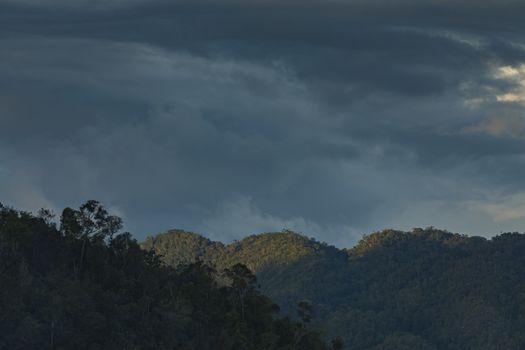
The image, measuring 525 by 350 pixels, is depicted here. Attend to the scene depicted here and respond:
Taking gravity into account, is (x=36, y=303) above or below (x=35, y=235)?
below

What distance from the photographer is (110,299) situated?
103938 millimetres

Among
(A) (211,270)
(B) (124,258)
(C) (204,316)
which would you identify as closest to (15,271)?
(B) (124,258)

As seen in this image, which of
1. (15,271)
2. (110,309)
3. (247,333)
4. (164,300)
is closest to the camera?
(15,271)

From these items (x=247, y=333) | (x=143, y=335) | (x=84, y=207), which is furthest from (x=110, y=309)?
(x=247, y=333)

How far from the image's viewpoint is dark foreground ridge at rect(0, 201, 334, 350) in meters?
93.1

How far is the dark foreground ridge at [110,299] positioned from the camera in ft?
306

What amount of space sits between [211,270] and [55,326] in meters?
35.9

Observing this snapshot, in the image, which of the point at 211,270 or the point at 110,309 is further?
the point at 211,270

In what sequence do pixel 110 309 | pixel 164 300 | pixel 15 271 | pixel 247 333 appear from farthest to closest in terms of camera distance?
pixel 247 333 < pixel 164 300 < pixel 110 309 < pixel 15 271

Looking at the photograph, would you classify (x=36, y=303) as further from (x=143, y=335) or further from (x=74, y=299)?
(x=143, y=335)

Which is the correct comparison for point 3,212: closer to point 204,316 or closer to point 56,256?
point 56,256

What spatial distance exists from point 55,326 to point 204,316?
26273 millimetres

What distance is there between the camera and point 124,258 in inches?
4491

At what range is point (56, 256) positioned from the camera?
354ft
